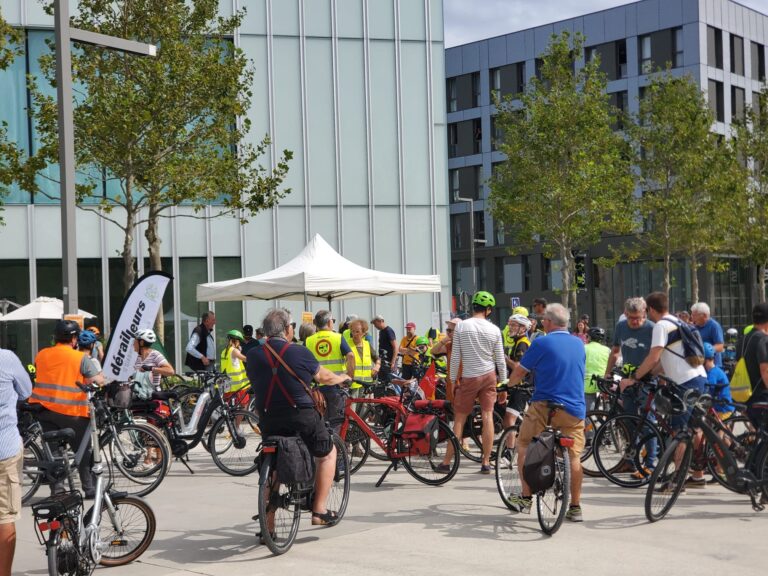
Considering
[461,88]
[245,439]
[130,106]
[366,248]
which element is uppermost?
[461,88]

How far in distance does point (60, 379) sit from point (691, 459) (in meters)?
5.32

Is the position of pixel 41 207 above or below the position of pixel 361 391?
above

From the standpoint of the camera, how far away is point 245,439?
11836 millimetres

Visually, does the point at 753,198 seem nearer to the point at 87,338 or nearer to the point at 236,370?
the point at 236,370

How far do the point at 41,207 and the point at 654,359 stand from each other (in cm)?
2235

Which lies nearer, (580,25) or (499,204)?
(499,204)

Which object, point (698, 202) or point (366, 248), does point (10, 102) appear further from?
point (698, 202)

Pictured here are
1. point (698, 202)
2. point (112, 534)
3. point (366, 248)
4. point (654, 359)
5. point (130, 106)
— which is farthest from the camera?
point (698, 202)

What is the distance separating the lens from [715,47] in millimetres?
54188

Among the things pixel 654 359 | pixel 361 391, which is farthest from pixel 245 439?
pixel 654 359

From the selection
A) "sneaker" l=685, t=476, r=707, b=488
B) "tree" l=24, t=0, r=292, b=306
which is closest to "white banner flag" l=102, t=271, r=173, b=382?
"sneaker" l=685, t=476, r=707, b=488

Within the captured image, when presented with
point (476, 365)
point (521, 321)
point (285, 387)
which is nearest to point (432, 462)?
point (476, 365)

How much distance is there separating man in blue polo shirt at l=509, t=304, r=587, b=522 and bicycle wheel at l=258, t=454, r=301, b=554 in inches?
70.1

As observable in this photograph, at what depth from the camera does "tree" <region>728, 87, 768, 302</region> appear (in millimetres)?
40125
